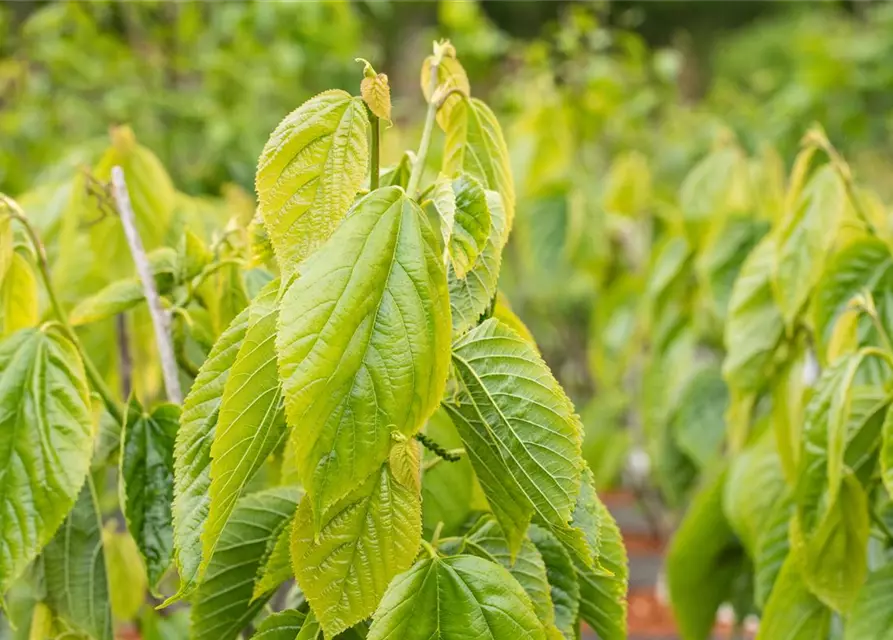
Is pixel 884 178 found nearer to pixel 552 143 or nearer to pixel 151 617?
pixel 552 143

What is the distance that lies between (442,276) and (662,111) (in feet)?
13.7

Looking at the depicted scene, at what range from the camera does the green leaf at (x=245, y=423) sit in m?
0.71

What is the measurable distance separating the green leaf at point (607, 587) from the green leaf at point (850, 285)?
458mm

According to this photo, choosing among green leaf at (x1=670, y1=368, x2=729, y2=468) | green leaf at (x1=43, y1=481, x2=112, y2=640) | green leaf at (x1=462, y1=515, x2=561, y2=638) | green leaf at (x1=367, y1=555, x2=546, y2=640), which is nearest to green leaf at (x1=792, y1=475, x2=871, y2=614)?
green leaf at (x1=462, y1=515, x2=561, y2=638)

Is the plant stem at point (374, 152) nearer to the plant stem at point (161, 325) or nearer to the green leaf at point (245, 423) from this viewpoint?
the green leaf at point (245, 423)

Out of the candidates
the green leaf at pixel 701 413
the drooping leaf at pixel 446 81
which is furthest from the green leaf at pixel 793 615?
the green leaf at pixel 701 413

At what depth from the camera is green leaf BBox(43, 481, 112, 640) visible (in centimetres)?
104

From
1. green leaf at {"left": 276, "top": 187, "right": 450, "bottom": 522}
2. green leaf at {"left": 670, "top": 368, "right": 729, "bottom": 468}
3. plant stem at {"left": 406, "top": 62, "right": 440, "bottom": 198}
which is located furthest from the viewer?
green leaf at {"left": 670, "top": 368, "right": 729, "bottom": 468}

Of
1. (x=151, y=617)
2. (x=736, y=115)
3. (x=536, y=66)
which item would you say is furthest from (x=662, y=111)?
(x=151, y=617)

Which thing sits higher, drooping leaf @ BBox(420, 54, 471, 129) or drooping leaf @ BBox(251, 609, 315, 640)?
drooping leaf @ BBox(420, 54, 471, 129)

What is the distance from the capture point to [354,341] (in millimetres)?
669

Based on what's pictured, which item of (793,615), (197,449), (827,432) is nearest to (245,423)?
(197,449)

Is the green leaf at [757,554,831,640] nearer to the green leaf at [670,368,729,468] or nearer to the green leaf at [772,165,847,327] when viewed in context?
the green leaf at [772,165,847,327]

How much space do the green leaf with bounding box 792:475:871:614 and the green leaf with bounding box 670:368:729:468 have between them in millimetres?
1094
